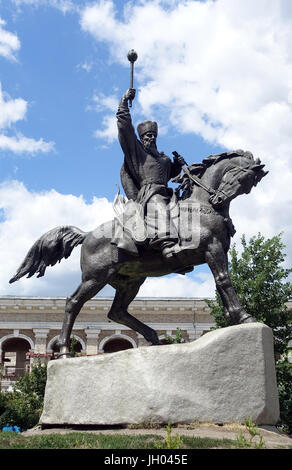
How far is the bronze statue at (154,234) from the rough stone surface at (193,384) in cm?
60

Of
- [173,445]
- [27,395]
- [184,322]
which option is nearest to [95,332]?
[184,322]

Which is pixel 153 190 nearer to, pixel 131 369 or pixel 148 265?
pixel 148 265

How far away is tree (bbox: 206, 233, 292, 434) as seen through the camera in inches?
760

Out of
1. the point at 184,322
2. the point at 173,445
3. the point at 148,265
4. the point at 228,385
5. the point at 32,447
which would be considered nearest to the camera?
the point at 173,445

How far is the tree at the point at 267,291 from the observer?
1930 centimetres

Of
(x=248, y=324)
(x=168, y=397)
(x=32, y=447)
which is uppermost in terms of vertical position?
(x=248, y=324)

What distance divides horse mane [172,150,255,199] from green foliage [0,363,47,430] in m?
13.5

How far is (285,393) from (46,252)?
1179 cm

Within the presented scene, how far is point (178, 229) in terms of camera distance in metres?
8.04

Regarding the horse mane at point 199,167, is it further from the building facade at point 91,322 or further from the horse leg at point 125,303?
the building facade at point 91,322

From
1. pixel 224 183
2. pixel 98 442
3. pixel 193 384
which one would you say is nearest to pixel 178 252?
pixel 224 183

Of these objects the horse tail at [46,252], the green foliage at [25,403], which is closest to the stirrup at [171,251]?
the horse tail at [46,252]

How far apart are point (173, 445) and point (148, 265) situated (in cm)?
390

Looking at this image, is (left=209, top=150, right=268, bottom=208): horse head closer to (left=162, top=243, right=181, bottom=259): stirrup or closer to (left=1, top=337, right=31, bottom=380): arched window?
(left=162, top=243, right=181, bottom=259): stirrup
